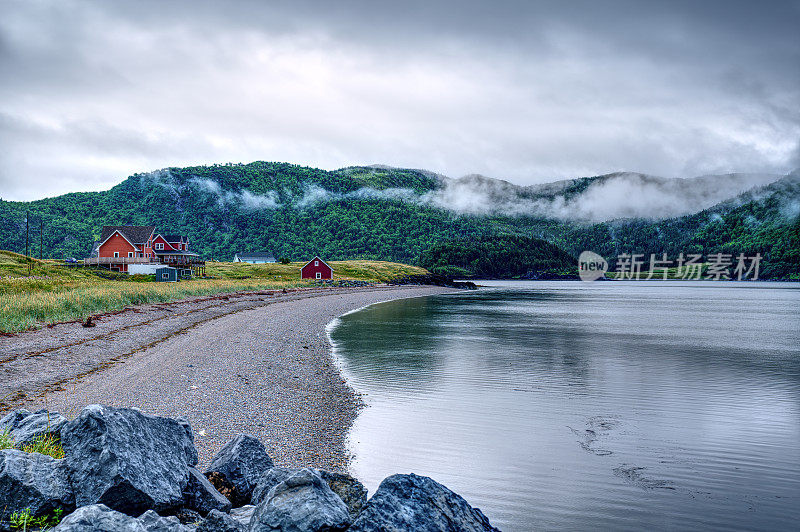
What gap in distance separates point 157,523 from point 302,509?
5.32 feet

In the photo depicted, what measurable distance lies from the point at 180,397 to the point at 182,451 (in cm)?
797

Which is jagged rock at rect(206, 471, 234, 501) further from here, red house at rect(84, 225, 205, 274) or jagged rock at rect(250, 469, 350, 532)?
red house at rect(84, 225, 205, 274)

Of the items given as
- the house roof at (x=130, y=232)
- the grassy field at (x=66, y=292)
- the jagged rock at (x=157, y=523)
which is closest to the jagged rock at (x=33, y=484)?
the jagged rock at (x=157, y=523)

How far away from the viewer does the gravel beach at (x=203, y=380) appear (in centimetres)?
1241

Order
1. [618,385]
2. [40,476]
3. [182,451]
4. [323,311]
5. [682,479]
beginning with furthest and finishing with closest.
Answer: [323,311] → [618,385] → [682,479] → [182,451] → [40,476]

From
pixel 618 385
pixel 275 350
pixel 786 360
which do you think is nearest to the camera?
pixel 618 385

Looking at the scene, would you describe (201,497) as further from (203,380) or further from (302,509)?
(203,380)

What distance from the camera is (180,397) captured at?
14.8 metres

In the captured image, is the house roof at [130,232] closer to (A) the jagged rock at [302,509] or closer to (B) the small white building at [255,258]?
(B) the small white building at [255,258]

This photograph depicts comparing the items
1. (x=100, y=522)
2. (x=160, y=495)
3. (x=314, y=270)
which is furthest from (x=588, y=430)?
(x=314, y=270)

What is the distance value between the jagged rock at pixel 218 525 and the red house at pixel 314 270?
104520 mm

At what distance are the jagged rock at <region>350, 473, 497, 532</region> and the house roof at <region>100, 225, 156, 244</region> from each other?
10273 centimetres

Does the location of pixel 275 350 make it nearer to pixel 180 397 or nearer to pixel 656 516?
pixel 180 397

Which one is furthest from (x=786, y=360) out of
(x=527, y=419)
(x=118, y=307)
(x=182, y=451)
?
(x=118, y=307)
